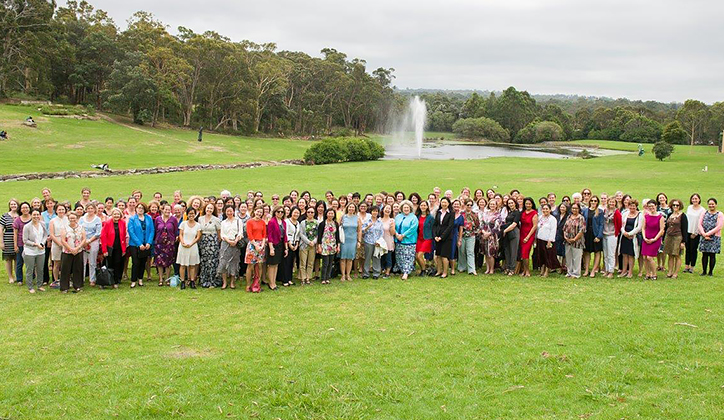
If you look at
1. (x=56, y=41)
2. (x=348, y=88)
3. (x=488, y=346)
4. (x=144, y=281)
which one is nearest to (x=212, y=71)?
(x=56, y=41)

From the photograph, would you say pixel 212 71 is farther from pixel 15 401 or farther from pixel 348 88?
pixel 15 401

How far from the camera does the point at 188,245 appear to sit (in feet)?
34.7

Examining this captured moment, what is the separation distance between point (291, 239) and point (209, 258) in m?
1.66

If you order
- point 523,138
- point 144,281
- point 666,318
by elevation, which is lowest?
point 144,281

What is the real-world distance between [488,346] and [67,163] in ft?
119

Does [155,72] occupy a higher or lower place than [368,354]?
higher

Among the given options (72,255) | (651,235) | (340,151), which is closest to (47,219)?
(72,255)

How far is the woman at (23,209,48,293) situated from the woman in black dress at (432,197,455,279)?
781 centimetres

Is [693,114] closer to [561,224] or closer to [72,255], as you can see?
[561,224]

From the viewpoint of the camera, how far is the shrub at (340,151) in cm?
4897

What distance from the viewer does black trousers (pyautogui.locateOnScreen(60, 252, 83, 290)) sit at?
10203 millimetres

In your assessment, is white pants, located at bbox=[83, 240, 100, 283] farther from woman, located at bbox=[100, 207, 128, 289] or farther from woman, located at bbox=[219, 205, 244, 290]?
woman, located at bbox=[219, 205, 244, 290]

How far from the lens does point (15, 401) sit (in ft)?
18.4

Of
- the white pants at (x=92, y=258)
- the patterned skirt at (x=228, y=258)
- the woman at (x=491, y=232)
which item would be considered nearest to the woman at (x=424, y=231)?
the woman at (x=491, y=232)
